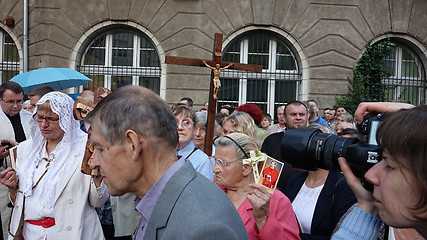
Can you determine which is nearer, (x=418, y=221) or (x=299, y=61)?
(x=418, y=221)

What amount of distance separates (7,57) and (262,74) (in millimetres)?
7940

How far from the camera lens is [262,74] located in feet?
42.1

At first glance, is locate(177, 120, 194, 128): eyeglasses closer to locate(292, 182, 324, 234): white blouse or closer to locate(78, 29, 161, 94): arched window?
locate(292, 182, 324, 234): white blouse

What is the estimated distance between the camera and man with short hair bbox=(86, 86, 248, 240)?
58.9 inches

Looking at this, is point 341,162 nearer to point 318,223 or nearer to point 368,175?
point 368,175

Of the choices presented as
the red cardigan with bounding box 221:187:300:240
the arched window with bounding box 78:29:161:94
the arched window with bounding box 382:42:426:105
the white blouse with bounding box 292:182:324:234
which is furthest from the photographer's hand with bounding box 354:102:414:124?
the arched window with bounding box 382:42:426:105

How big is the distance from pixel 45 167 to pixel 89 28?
9.83 m

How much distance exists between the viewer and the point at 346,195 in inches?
116

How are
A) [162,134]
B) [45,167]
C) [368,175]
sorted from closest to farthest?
1. [368,175]
2. [162,134]
3. [45,167]

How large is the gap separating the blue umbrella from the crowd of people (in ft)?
5.25

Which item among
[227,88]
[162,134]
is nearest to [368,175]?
[162,134]

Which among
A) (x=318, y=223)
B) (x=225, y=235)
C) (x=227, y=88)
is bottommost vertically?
(x=318, y=223)

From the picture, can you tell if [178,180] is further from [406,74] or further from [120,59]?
[406,74]

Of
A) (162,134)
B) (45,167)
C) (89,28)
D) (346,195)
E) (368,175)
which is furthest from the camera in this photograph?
(89,28)
